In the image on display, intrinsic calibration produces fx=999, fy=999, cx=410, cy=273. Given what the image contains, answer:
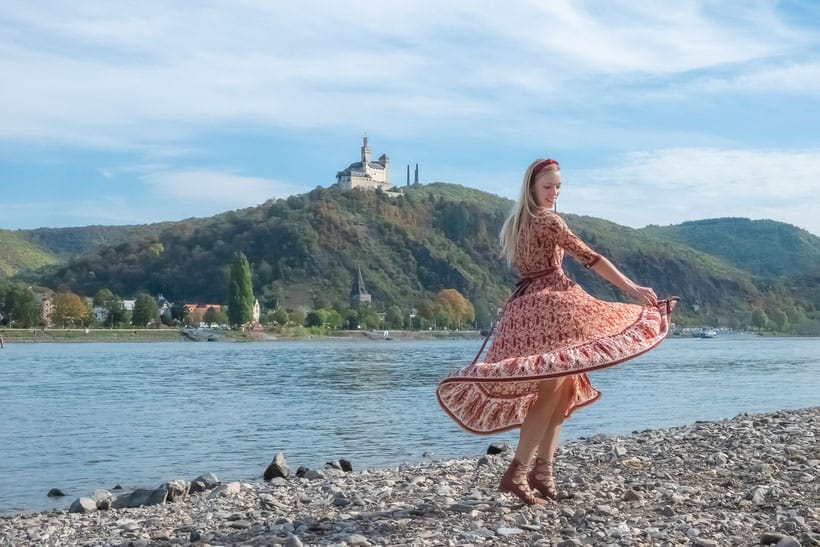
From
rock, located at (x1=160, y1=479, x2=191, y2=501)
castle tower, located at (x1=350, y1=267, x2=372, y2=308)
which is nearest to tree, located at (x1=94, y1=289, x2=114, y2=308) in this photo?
castle tower, located at (x1=350, y1=267, x2=372, y2=308)

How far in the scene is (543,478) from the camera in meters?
7.17

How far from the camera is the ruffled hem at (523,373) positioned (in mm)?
6301

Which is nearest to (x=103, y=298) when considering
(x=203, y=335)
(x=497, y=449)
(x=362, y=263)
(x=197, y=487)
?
(x=203, y=335)

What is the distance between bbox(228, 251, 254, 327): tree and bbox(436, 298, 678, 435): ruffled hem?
417 feet

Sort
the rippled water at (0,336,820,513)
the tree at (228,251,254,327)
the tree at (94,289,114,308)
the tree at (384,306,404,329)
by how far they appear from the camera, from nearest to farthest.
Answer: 1. the rippled water at (0,336,820,513)
2. the tree at (228,251,254,327)
3. the tree at (384,306,404,329)
4. the tree at (94,289,114,308)

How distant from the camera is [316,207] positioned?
7328 inches

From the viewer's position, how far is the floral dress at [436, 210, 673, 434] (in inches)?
250

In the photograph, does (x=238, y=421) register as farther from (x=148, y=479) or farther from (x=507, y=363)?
(x=507, y=363)

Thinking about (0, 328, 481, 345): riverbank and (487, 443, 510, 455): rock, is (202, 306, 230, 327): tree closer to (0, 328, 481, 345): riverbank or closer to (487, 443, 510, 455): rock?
(0, 328, 481, 345): riverbank

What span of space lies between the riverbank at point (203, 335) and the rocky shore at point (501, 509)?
110m

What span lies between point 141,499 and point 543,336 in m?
6.49

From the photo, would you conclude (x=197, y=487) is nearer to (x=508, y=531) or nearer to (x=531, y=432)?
(x=531, y=432)

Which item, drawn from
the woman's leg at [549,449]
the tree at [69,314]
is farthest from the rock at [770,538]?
the tree at [69,314]

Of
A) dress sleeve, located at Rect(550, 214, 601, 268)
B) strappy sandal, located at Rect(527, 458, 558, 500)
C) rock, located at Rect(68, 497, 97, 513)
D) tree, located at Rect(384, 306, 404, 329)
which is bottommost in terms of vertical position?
tree, located at Rect(384, 306, 404, 329)
